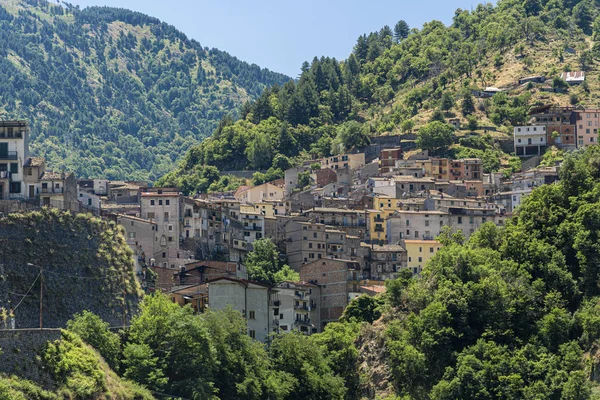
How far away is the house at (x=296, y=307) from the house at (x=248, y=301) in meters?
0.91

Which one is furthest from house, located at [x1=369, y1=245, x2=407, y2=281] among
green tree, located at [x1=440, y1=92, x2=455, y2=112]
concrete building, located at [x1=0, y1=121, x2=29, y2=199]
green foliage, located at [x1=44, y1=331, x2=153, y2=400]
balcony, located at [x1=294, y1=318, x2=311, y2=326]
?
green tree, located at [x1=440, y1=92, x2=455, y2=112]

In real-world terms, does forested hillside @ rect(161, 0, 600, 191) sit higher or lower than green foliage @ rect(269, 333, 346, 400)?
higher

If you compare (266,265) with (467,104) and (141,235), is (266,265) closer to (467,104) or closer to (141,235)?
(141,235)

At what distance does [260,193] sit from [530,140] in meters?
33.0

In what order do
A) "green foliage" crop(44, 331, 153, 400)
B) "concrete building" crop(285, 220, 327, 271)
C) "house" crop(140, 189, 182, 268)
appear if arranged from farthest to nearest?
1. "concrete building" crop(285, 220, 327, 271)
2. "house" crop(140, 189, 182, 268)
3. "green foliage" crop(44, 331, 153, 400)

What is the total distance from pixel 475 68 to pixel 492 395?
108603 millimetres

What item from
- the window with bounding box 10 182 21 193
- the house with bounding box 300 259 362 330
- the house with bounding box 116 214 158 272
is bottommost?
the house with bounding box 300 259 362 330

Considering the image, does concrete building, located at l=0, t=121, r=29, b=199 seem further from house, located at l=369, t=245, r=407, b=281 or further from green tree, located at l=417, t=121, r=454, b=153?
green tree, located at l=417, t=121, r=454, b=153

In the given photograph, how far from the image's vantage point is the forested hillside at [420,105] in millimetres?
161875

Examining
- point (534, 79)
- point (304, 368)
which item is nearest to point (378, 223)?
point (304, 368)

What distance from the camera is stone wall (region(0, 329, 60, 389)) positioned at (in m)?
66.6

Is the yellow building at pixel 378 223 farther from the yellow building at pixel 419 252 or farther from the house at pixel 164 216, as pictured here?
the house at pixel 164 216

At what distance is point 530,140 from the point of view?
152 meters

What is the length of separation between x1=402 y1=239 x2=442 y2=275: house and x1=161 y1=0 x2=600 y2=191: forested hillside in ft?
109
